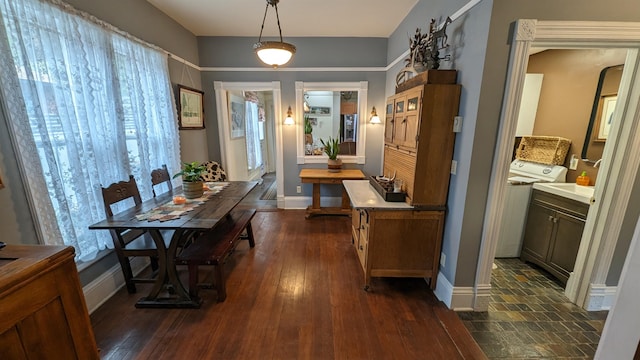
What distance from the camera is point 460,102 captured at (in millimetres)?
1929

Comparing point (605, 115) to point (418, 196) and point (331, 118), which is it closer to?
point (418, 196)

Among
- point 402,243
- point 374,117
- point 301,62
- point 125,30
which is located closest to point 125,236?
point 125,30

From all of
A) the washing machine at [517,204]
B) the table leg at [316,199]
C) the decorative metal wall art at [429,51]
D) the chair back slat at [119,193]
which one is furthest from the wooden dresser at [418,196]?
the chair back slat at [119,193]

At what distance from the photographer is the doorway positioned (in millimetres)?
4116

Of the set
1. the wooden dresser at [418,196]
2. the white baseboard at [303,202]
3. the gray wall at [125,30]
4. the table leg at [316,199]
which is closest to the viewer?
the gray wall at [125,30]

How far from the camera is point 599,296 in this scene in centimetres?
205

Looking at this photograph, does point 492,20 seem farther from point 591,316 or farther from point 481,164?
point 591,316

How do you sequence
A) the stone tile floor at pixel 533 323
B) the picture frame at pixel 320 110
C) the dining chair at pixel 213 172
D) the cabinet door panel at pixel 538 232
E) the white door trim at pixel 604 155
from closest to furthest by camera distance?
the white door trim at pixel 604 155, the stone tile floor at pixel 533 323, the cabinet door panel at pixel 538 232, the dining chair at pixel 213 172, the picture frame at pixel 320 110

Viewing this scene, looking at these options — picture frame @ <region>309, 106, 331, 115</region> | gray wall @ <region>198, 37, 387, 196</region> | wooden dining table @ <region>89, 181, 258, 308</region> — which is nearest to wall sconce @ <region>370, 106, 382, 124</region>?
gray wall @ <region>198, 37, 387, 196</region>

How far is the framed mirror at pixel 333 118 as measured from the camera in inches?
162

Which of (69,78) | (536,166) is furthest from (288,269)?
(536,166)

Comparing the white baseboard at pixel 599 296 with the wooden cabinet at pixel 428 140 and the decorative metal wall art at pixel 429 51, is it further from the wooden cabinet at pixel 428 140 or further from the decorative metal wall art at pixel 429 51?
the decorative metal wall art at pixel 429 51

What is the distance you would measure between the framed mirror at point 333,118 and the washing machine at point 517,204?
2.22 metres

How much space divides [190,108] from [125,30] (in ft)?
4.31
